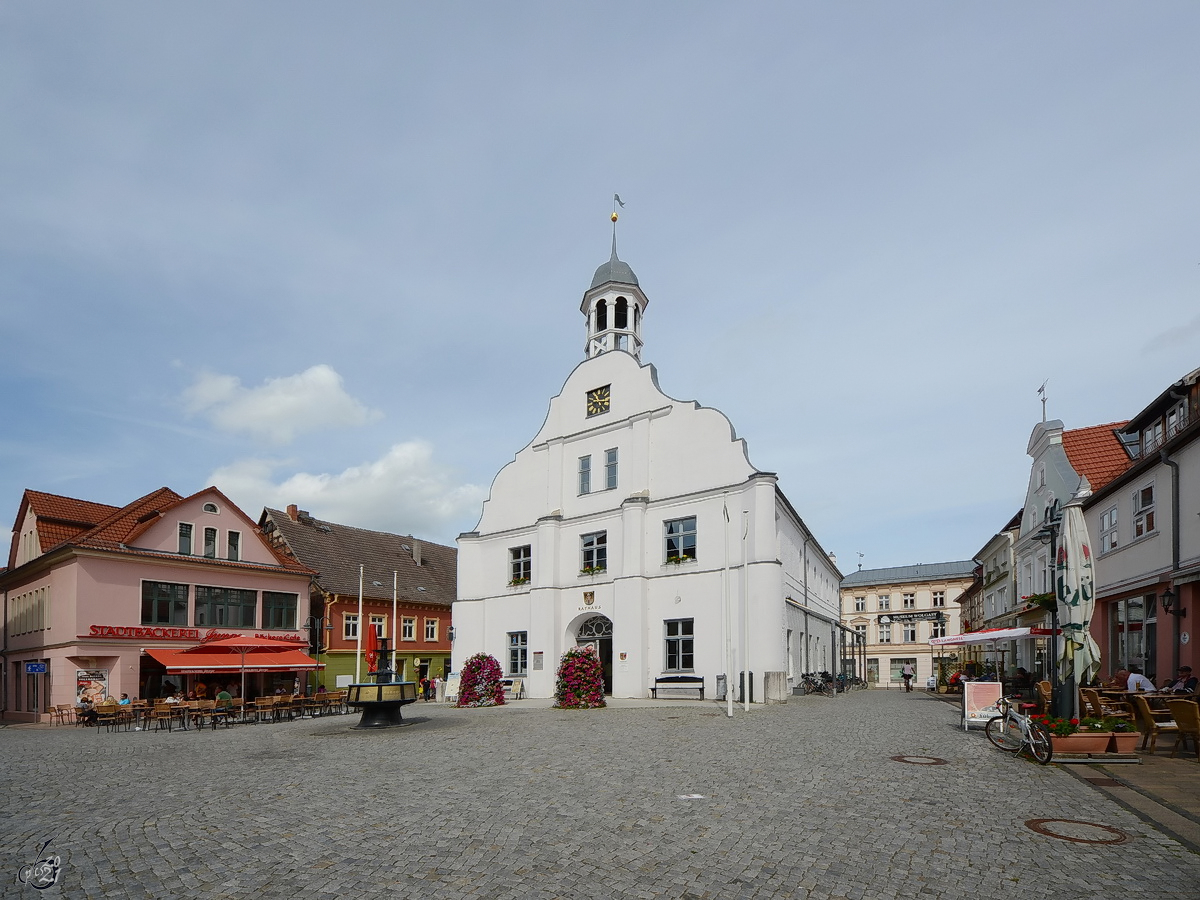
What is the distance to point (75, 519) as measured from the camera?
1473 inches

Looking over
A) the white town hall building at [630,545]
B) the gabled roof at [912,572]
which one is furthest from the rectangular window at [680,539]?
the gabled roof at [912,572]

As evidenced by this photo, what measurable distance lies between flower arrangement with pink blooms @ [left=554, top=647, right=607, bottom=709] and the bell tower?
15324 mm

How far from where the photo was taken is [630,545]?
34.1m

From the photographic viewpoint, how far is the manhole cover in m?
8.09

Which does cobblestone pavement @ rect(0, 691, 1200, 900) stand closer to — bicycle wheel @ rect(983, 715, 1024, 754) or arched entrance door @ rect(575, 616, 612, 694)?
bicycle wheel @ rect(983, 715, 1024, 754)

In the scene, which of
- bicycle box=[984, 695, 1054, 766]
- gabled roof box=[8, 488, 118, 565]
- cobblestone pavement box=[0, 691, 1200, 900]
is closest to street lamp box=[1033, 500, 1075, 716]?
bicycle box=[984, 695, 1054, 766]

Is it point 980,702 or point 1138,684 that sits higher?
point 1138,684

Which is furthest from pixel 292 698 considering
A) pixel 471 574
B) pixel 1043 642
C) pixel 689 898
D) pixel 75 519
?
pixel 1043 642

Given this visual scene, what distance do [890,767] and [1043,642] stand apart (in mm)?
27218

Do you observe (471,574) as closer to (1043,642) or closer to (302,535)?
(302,535)

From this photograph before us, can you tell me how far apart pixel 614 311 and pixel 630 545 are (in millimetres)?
11247

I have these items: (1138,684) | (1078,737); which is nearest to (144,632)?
(1078,737)

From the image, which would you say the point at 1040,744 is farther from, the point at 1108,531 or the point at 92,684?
the point at 92,684

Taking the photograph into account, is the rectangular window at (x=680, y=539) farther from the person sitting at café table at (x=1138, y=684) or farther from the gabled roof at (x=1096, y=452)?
the person sitting at café table at (x=1138, y=684)
